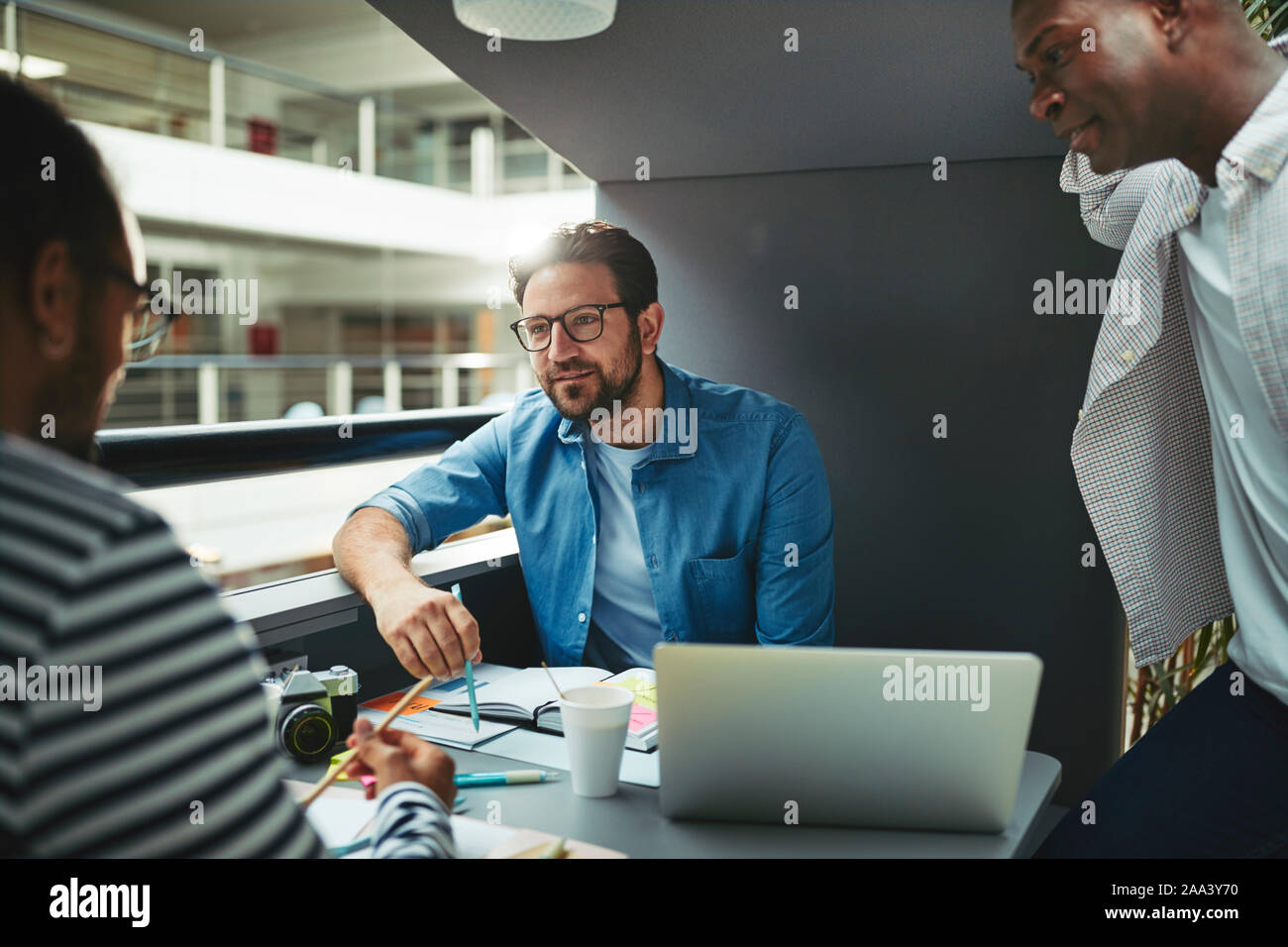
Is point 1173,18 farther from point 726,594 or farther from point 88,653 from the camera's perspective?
point 88,653

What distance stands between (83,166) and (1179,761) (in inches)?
59.3

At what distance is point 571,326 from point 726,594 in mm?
606

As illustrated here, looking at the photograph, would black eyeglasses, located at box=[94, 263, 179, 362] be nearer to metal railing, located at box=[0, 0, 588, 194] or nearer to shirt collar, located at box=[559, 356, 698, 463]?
shirt collar, located at box=[559, 356, 698, 463]

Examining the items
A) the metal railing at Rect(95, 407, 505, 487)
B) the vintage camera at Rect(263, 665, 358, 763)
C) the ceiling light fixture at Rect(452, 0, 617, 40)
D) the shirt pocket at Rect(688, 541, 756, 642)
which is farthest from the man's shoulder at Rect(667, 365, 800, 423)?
the vintage camera at Rect(263, 665, 358, 763)

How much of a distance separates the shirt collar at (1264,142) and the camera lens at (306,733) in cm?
129

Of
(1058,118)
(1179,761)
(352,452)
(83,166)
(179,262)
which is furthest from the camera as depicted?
(179,262)

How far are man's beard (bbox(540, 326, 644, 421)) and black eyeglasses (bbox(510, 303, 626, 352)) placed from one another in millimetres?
60

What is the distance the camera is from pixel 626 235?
A: 192 centimetres

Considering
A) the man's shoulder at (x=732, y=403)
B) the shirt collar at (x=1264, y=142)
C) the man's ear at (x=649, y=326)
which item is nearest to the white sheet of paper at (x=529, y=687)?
the man's shoulder at (x=732, y=403)

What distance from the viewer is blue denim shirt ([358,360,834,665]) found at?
1742 millimetres

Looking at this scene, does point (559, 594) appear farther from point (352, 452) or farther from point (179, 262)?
point (179, 262)

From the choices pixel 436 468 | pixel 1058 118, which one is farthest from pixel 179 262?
pixel 1058 118

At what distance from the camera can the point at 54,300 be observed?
665mm

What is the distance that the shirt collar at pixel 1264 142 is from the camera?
1.08 meters
